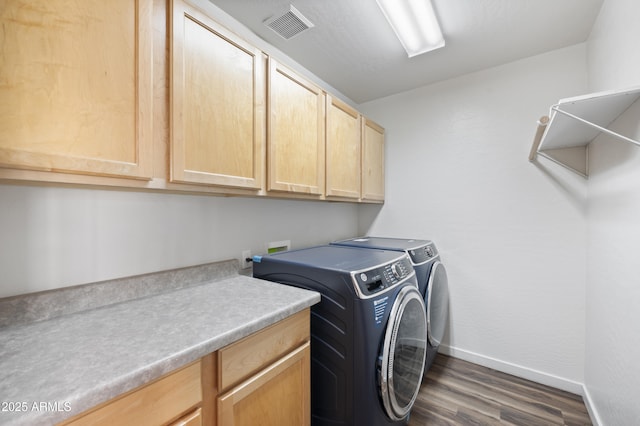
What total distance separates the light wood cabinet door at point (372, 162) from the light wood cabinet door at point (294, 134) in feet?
2.07

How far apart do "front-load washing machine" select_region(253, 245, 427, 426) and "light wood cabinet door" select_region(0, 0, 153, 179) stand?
0.87m

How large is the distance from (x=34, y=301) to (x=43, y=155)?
0.56 m

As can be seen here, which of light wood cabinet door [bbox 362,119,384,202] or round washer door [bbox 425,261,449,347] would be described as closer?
round washer door [bbox 425,261,449,347]

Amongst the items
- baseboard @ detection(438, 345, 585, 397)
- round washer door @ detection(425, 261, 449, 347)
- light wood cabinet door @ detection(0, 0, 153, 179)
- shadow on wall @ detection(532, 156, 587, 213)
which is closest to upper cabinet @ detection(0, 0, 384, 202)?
light wood cabinet door @ detection(0, 0, 153, 179)

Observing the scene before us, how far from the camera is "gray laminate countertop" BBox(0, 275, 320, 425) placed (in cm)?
53

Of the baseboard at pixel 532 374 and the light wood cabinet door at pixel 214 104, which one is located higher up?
the light wood cabinet door at pixel 214 104

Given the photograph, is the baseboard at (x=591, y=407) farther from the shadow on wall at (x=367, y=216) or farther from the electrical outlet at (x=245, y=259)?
the electrical outlet at (x=245, y=259)

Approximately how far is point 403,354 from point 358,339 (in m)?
0.40

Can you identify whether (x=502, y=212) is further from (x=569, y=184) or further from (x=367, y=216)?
(x=367, y=216)

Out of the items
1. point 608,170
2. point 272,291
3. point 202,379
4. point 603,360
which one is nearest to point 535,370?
point 603,360

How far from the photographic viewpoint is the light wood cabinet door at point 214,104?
1.01m

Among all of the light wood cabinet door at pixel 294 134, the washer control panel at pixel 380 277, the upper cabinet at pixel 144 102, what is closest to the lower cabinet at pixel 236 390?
the washer control panel at pixel 380 277

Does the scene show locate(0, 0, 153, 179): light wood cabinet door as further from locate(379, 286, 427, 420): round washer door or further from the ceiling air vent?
locate(379, 286, 427, 420): round washer door

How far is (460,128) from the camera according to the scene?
7.42 ft
